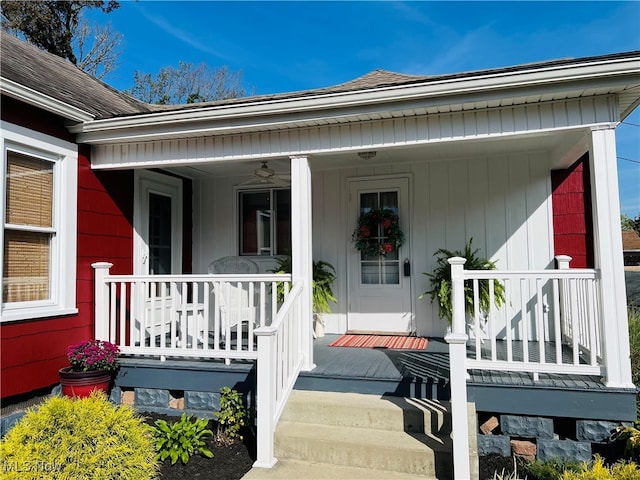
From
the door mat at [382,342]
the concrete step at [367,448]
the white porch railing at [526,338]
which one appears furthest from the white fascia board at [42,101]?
the white porch railing at [526,338]

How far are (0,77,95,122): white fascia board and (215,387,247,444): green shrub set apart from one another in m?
2.89

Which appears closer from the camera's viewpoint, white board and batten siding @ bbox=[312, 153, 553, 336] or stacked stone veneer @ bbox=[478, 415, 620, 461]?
stacked stone veneer @ bbox=[478, 415, 620, 461]

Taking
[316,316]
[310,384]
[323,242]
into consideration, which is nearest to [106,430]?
[310,384]

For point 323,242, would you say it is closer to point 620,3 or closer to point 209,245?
point 209,245

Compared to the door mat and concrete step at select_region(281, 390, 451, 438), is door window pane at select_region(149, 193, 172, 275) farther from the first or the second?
concrete step at select_region(281, 390, 451, 438)

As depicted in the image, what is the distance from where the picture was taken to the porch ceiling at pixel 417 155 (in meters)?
4.38

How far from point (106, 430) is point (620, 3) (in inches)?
298

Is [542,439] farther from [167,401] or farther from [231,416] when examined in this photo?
[167,401]

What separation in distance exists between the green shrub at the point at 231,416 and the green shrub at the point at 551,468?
2185 millimetres

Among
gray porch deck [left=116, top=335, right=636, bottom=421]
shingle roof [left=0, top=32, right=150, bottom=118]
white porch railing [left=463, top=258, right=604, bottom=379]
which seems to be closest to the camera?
gray porch deck [left=116, top=335, right=636, bottom=421]

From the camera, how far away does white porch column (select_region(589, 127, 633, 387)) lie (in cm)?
305

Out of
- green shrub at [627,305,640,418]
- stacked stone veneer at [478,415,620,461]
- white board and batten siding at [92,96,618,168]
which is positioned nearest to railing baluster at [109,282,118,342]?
white board and batten siding at [92,96,618,168]

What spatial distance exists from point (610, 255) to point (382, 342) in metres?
2.54

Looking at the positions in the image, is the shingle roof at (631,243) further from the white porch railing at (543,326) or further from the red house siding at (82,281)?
the red house siding at (82,281)
